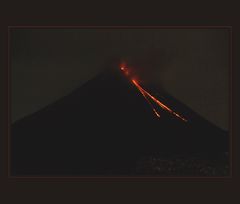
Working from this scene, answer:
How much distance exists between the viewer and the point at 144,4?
102 inches

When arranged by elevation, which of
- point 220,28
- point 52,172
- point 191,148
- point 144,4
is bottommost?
point 52,172

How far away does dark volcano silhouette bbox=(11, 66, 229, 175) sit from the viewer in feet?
8.17

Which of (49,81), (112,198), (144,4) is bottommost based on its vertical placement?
(112,198)

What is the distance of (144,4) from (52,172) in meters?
1.40

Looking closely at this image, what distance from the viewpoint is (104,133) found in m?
2.51

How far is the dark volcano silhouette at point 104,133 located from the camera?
2490 millimetres

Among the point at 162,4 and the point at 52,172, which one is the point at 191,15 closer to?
the point at 162,4

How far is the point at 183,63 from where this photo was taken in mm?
2529

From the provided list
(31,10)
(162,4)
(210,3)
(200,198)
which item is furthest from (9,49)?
(200,198)

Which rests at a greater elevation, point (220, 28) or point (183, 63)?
point (220, 28)

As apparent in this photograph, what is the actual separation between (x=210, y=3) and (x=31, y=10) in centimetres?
133

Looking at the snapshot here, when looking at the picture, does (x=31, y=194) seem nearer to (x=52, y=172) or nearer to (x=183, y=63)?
(x=52, y=172)

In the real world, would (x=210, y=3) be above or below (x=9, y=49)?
above

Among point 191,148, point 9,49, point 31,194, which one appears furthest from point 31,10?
point 191,148
